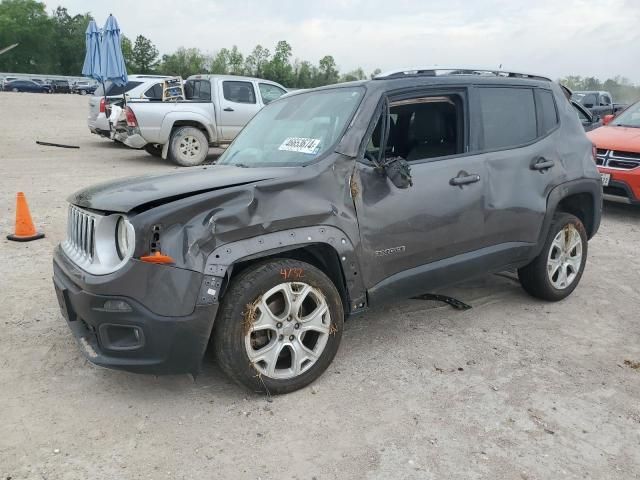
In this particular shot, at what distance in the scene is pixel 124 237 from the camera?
2.85 m

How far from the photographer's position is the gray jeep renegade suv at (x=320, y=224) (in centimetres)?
273

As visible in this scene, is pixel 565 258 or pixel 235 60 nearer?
pixel 565 258

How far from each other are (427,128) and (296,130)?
1.02m

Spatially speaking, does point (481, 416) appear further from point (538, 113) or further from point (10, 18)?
Result: point (10, 18)

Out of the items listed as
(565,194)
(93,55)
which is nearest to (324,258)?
(565,194)

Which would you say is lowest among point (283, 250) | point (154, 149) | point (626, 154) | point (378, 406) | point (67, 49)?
point (378, 406)

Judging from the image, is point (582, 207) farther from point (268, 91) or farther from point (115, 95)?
point (115, 95)

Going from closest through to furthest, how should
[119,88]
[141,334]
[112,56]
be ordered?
[141,334] < [119,88] < [112,56]

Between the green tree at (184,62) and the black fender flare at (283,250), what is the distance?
94012mm

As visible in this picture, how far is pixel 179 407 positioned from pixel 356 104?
2133 millimetres

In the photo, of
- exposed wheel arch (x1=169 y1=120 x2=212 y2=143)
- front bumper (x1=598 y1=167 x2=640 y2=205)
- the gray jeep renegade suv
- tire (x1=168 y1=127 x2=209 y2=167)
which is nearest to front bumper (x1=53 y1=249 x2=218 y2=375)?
the gray jeep renegade suv

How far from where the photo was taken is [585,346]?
12.6 feet

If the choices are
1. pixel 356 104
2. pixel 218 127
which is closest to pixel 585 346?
pixel 356 104

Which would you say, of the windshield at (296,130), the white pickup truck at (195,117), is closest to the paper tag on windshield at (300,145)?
the windshield at (296,130)
